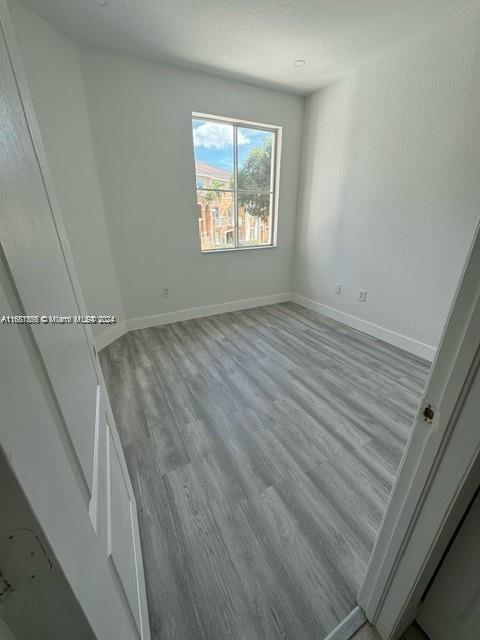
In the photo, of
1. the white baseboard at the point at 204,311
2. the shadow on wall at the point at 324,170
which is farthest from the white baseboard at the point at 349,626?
the shadow on wall at the point at 324,170

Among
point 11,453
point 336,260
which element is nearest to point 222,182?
point 336,260

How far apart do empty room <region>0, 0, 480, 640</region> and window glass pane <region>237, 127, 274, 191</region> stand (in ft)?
0.10

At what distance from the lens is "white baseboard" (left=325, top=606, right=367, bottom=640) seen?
0.83 meters

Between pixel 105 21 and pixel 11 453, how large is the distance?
2.96 m

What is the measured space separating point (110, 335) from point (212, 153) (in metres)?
2.39

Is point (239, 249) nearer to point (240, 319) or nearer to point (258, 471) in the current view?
point (240, 319)

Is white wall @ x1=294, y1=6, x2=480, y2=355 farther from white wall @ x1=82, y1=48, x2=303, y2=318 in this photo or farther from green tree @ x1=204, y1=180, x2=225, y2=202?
green tree @ x1=204, y1=180, x2=225, y2=202

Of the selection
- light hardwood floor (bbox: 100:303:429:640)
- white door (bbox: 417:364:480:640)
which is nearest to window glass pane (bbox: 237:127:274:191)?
light hardwood floor (bbox: 100:303:429:640)

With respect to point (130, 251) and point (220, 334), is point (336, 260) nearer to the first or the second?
point (220, 334)

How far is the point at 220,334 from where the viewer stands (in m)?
2.99

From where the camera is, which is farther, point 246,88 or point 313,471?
point 246,88

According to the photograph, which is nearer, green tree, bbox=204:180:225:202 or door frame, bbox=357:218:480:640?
door frame, bbox=357:218:480:640

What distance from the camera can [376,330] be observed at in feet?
9.48

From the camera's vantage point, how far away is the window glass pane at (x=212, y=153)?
9.38 ft
